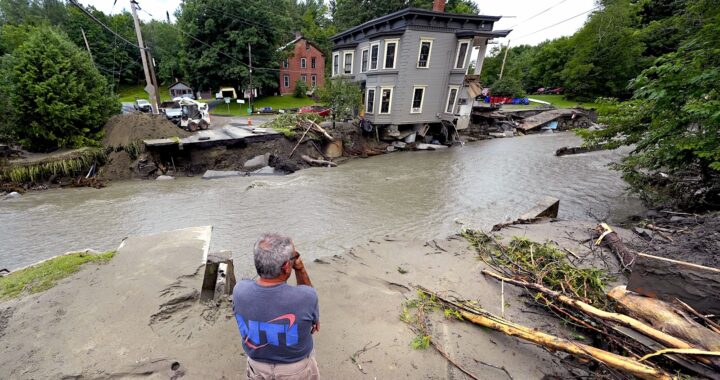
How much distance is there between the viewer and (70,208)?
10.1m

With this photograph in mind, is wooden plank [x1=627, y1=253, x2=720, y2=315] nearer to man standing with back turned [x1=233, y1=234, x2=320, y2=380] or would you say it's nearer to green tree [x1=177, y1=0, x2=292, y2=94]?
man standing with back turned [x1=233, y1=234, x2=320, y2=380]

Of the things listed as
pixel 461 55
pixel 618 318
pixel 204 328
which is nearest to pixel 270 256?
pixel 204 328

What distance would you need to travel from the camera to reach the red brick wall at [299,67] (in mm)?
38656

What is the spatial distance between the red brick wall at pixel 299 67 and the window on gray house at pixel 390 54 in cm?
2123

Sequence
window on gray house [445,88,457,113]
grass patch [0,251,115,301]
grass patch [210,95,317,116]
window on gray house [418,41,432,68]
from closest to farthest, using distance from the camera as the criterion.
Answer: grass patch [0,251,115,301] → window on gray house [418,41,432,68] → window on gray house [445,88,457,113] → grass patch [210,95,317,116]

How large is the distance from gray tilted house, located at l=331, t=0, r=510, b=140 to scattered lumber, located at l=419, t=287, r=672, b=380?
18.1m

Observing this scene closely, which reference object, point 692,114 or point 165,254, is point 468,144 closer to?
point 692,114

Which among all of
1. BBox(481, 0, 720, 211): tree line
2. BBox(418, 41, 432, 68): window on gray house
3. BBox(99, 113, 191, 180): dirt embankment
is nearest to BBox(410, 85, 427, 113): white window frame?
BBox(418, 41, 432, 68): window on gray house

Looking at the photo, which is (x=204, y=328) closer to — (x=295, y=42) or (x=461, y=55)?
(x=461, y=55)

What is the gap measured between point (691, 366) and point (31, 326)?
7106mm

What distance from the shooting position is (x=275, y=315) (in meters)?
1.94

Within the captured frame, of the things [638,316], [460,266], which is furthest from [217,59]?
[638,316]

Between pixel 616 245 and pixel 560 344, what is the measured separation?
12.4ft

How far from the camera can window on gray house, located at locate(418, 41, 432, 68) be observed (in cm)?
1927
